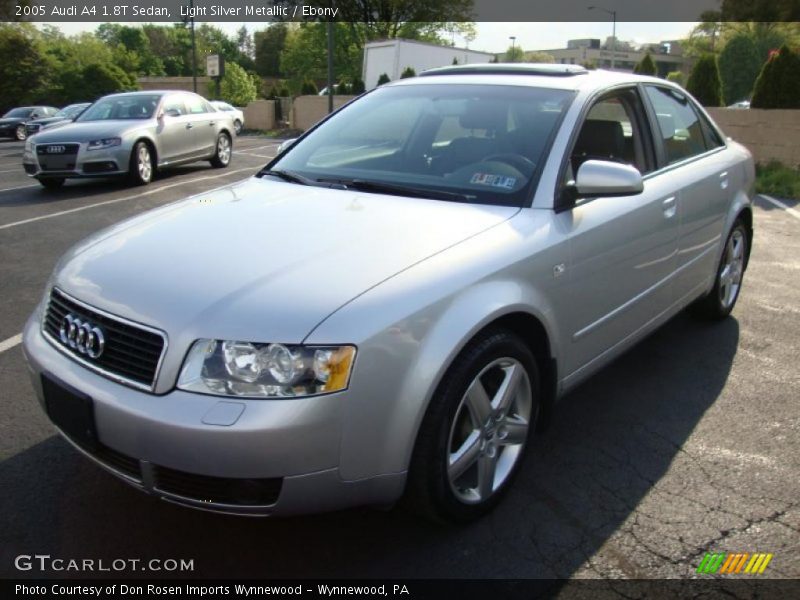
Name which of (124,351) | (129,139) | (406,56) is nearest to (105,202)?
(129,139)

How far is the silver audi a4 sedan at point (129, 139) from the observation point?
416 inches

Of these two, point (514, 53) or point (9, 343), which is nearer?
point (9, 343)

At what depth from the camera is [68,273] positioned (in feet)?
8.95

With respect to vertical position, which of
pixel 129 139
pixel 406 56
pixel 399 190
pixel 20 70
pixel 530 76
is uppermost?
pixel 20 70

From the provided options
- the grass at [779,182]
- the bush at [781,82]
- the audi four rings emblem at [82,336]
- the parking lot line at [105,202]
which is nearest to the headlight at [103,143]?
the parking lot line at [105,202]

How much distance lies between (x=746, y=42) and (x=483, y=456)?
6588 centimetres

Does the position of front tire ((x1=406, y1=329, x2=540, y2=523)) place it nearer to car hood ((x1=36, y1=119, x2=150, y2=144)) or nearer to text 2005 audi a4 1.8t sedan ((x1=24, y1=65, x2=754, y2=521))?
text 2005 audi a4 1.8t sedan ((x1=24, y1=65, x2=754, y2=521))

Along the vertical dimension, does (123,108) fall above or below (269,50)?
below

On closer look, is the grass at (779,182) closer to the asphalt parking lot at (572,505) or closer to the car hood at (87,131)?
the asphalt parking lot at (572,505)

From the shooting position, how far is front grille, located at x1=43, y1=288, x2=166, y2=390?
7.31 ft

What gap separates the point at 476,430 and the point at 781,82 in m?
13.8

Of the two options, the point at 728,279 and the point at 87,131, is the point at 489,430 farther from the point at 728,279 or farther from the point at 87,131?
the point at 87,131

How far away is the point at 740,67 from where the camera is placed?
5866 centimetres

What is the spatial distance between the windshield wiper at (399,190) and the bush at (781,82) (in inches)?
515
